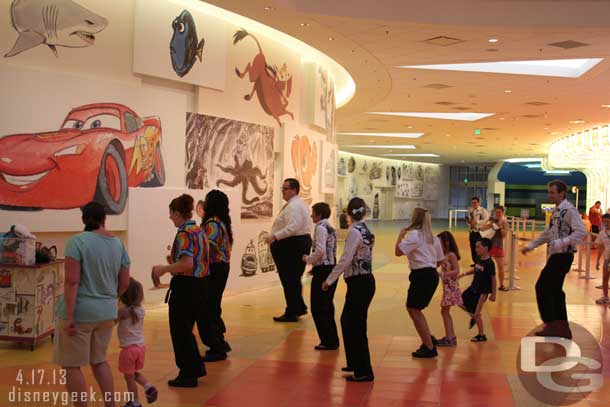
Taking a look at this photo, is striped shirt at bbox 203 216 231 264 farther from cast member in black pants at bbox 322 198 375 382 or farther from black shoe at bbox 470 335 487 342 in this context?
black shoe at bbox 470 335 487 342

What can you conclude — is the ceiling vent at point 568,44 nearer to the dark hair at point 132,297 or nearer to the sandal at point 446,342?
the sandal at point 446,342

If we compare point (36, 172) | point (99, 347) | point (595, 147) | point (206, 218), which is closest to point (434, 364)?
point (206, 218)

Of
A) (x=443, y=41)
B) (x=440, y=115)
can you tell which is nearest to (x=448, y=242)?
(x=443, y=41)

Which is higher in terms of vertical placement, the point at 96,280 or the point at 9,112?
the point at 9,112

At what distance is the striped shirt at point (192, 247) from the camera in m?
5.67

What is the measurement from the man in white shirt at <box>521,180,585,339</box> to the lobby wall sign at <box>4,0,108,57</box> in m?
5.98

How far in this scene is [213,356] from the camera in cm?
696

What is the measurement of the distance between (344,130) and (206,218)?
23125mm

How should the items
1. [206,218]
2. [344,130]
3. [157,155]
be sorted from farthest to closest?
1. [344,130]
2. [157,155]
3. [206,218]

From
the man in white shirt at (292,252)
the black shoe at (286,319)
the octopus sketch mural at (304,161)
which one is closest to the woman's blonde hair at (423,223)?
the man in white shirt at (292,252)

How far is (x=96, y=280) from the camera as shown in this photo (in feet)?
15.2

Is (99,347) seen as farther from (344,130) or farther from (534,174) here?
(534,174)

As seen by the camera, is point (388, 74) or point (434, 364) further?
point (388, 74)

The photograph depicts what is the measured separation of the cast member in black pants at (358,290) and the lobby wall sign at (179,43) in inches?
181
